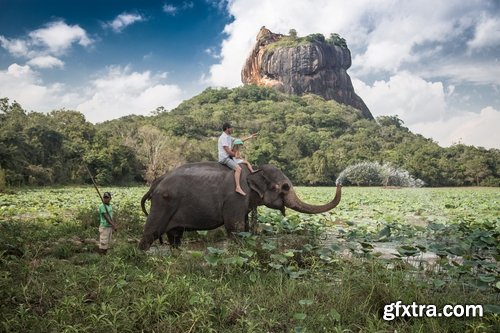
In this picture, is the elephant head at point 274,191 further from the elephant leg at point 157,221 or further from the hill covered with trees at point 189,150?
the hill covered with trees at point 189,150

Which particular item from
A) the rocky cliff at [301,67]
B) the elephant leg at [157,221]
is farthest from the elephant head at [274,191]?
the rocky cliff at [301,67]

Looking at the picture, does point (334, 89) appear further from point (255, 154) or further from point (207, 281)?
point (207, 281)

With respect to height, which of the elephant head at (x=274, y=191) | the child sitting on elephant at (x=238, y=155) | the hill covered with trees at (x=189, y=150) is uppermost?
the hill covered with trees at (x=189, y=150)

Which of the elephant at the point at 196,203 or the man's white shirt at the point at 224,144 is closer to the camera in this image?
the elephant at the point at 196,203

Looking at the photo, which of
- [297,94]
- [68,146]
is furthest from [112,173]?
[297,94]

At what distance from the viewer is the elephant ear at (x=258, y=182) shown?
699 cm

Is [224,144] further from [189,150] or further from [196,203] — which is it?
[189,150]

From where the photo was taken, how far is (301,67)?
13175cm

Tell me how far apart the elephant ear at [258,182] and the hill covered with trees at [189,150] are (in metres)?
20.0

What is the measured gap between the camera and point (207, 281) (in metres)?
4.45

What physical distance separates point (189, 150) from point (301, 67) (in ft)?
294

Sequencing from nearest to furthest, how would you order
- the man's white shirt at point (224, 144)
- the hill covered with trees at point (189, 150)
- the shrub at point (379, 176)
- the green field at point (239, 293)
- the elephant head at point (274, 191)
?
the green field at point (239, 293) < the man's white shirt at point (224, 144) < the elephant head at point (274, 191) < the hill covered with trees at point (189, 150) < the shrub at point (379, 176)

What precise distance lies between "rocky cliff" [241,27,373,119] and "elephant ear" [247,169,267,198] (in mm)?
125453

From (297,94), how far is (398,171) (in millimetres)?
82872
